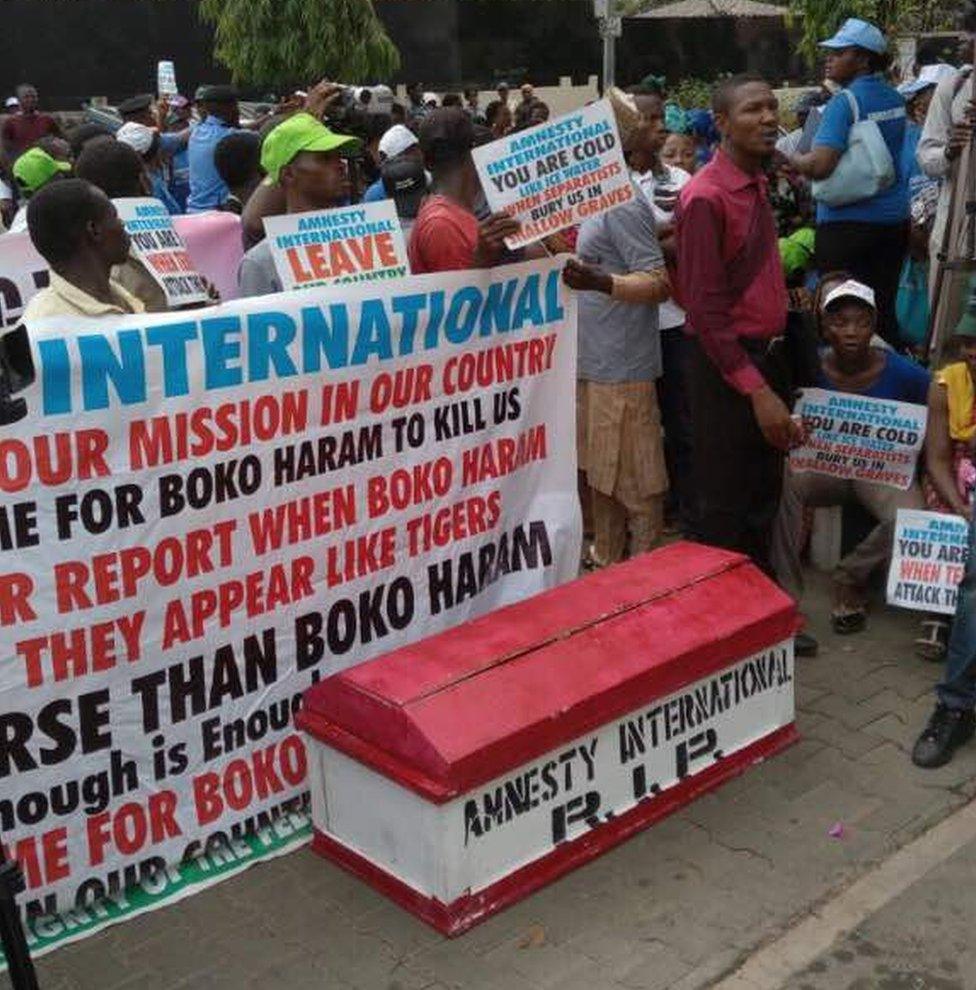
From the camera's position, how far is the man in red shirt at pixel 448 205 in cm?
422

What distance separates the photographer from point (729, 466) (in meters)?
4.59

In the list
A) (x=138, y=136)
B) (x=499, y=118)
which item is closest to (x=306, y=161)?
(x=138, y=136)

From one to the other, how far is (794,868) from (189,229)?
391 centimetres

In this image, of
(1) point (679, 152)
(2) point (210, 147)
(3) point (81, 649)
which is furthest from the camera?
(2) point (210, 147)

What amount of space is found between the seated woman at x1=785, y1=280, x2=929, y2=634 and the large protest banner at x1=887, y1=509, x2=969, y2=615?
7.8 inches

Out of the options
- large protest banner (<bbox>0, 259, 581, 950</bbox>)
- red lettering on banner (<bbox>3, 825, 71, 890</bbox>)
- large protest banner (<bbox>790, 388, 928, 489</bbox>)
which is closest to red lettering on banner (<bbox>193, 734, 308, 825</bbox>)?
large protest banner (<bbox>0, 259, 581, 950</bbox>)

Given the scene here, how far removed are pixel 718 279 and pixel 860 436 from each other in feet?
3.93

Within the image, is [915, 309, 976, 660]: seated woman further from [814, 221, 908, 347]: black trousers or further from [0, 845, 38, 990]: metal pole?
[0, 845, 38, 990]: metal pole

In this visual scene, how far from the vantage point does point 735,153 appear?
436cm

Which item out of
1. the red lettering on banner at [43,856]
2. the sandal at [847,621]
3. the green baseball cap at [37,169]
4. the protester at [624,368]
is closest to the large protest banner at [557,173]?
the protester at [624,368]

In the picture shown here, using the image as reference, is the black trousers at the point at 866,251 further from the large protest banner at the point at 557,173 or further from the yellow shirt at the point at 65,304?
the yellow shirt at the point at 65,304

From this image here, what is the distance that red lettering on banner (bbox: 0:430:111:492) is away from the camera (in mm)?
3080

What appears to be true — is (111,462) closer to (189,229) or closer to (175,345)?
(175,345)

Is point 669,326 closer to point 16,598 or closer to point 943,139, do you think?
point 943,139
